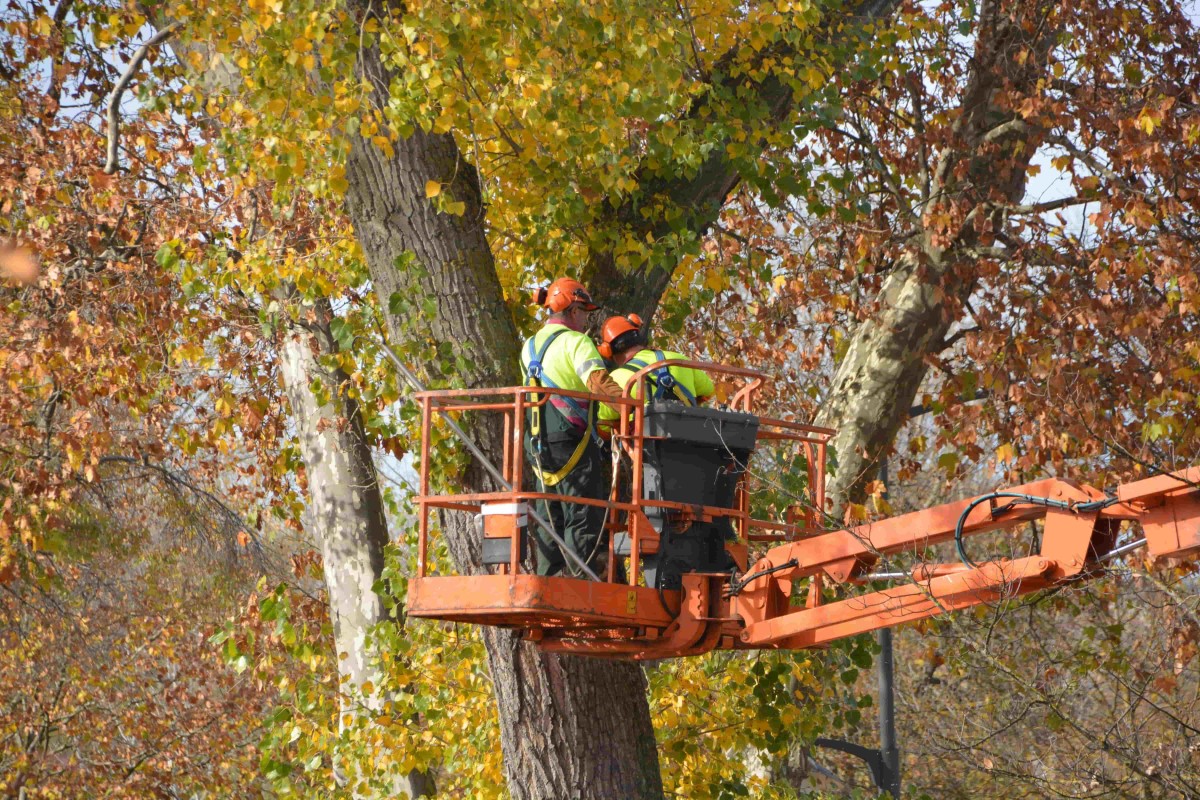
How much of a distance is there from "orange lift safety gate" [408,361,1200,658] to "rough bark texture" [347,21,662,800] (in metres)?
0.42

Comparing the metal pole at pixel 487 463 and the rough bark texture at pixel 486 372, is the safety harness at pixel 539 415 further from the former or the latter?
the rough bark texture at pixel 486 372

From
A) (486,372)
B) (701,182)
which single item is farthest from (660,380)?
(701,182)

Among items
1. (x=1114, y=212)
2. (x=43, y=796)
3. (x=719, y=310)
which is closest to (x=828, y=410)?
(x=719, y=310)

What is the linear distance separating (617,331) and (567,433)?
A: 67cm

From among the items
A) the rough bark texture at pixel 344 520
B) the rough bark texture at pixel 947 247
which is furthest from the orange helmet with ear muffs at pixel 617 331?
the rough bark texture at pixel 947 247

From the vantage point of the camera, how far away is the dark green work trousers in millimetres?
7484

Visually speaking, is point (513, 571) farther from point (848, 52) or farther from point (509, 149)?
point (848, 52)

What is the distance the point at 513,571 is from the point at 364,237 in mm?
2423

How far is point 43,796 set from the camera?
2128 centimetres

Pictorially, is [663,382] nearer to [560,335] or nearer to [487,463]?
[560,335]

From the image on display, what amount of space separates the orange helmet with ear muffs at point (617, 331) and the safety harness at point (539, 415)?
0.45 m

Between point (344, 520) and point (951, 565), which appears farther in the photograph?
point (344, 520)

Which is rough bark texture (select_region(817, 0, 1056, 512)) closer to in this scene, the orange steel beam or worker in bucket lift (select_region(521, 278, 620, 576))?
worker in bucket lift (select_region(521, 278, 620, 576))

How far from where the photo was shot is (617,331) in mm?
7914
